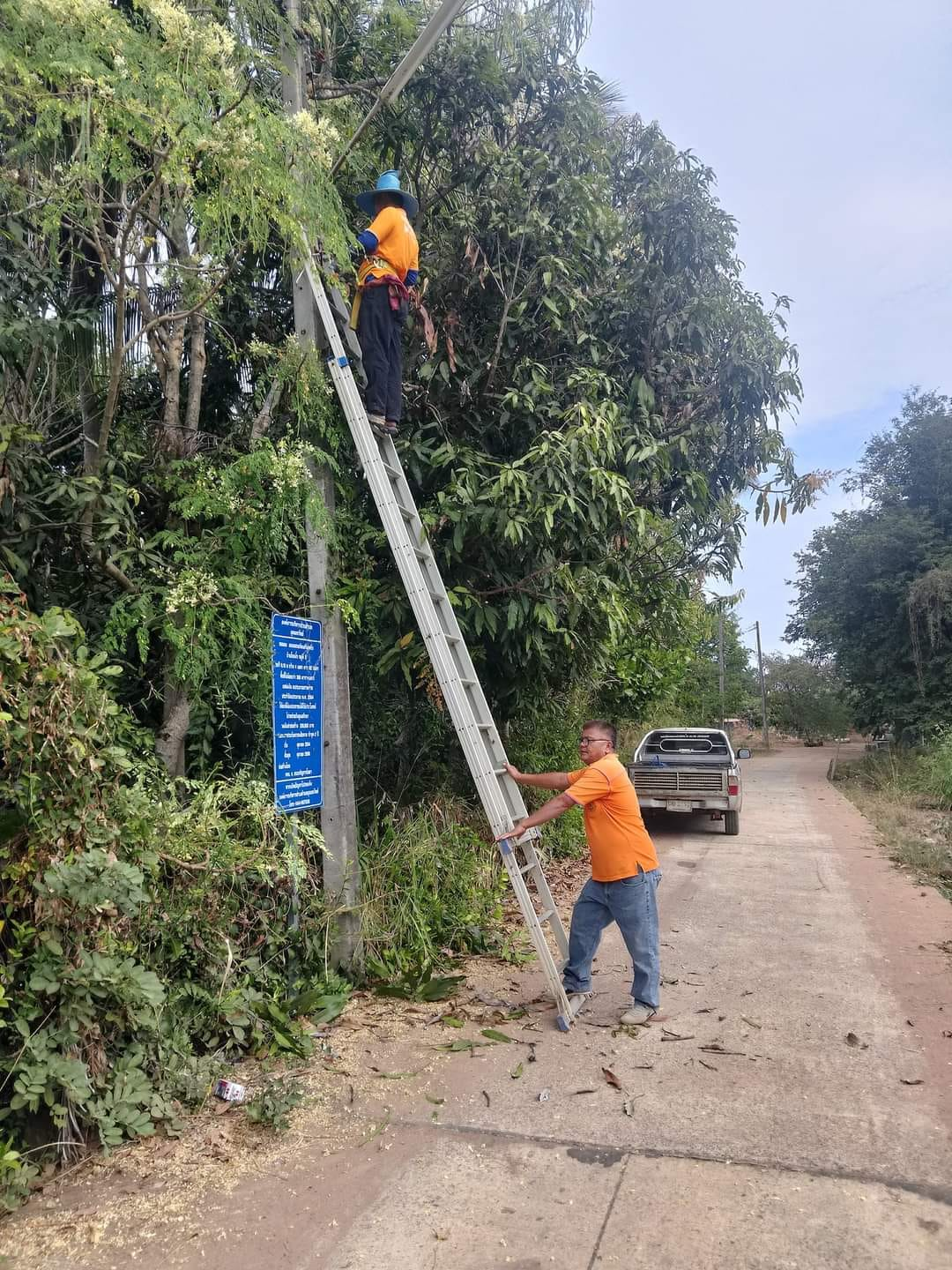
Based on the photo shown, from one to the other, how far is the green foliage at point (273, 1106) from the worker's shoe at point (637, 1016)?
2.04 meters

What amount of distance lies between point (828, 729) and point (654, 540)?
5419 centimetres

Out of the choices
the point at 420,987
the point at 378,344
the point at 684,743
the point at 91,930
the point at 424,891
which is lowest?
the point at 420,987

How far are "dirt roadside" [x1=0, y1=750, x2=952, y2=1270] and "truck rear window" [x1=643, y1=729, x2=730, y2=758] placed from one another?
9.21 meters

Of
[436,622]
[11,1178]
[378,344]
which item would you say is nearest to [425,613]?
[436,622]

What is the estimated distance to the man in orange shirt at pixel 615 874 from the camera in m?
5.36

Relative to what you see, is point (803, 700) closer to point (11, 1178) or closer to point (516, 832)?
point (516, 832)

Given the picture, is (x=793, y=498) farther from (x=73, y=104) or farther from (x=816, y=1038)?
(x=73, y=104)

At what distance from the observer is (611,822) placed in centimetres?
543

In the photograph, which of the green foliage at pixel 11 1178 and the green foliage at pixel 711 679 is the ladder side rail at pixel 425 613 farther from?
the green foliage at pixel 711 679

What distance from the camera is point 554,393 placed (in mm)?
7988

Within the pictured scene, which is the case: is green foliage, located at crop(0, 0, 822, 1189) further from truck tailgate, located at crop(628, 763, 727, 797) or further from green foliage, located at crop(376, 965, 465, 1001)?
truck tailgate, located at crop(628, 763, 727, 797)

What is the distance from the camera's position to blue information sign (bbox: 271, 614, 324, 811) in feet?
17.1

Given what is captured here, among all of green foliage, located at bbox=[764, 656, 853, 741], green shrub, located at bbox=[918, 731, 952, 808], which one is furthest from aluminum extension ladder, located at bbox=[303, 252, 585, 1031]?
green foliage, located at bbox=[764, 656, 853, 741]

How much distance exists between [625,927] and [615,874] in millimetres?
359
